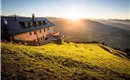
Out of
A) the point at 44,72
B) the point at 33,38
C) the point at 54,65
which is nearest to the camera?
the point at 44,72

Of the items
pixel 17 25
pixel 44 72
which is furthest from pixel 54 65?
pixel 17 25

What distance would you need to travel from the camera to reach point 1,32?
1096 inches

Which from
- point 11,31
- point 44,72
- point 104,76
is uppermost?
point 11,31

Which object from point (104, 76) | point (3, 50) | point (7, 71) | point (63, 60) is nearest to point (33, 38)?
point (3, 50)

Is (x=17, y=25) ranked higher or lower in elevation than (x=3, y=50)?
higher

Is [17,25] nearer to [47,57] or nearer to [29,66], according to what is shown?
[47,57]

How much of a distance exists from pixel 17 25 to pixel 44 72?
928 inches

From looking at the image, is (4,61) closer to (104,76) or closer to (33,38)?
(104,76)

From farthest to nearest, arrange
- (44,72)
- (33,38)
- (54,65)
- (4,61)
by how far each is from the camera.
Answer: (33,38), (54,65), (4,61), (44,72)

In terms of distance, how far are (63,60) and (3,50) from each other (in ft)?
30.0

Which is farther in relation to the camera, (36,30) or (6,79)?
(36,30)

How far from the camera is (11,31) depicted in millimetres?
27969

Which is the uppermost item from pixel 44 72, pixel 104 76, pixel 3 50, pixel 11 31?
pixel 11 31

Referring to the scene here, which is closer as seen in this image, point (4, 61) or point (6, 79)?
point (6, 79)
